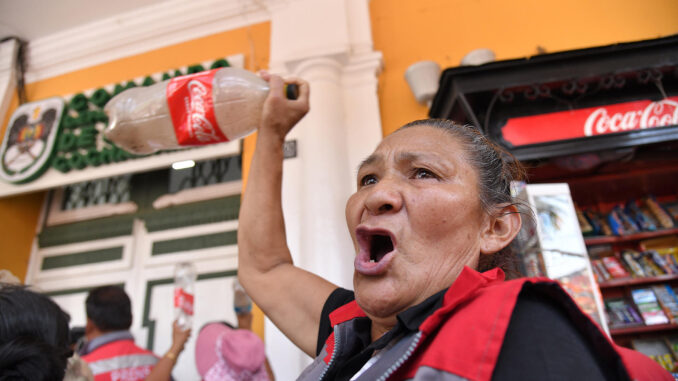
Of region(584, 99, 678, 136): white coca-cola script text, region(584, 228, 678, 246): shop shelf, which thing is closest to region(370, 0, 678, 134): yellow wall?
region(584, 99, 678, 136): white coca-cola script text

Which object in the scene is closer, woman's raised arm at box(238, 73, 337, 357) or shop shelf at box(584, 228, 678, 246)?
woman's raised arm at box(238, 73, 337, 357)

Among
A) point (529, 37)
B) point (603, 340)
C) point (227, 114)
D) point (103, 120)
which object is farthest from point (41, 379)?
point (529, 37)

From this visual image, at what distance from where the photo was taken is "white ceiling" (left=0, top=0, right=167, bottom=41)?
362cm

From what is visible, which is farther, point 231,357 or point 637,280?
point 637,280

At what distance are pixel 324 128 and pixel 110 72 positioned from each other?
2.40 meters

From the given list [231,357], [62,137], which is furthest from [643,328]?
[62,137]

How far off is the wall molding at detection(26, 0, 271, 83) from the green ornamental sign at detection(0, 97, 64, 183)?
0.55 metres

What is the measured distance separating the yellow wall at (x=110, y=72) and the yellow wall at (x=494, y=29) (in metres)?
1.02

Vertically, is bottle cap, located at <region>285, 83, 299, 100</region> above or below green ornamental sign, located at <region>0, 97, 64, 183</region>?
below

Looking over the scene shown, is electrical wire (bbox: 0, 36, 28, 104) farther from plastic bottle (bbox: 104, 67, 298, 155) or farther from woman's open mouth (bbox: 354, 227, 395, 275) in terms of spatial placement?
woman's open mouth (bbox: 354, 227, 395, 275)

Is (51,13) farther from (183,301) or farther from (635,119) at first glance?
(635,119)

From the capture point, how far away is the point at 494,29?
2980 millimetres

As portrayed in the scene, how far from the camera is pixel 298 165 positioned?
269 centimetres

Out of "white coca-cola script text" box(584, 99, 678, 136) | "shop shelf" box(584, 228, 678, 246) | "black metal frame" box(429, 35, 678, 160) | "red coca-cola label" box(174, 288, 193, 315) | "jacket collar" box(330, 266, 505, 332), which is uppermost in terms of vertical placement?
"black metal frame" box(429, 35, 678, 160)
